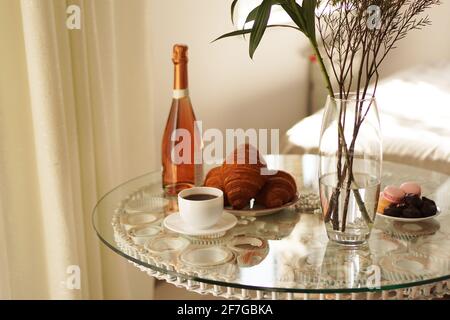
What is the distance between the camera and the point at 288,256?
0.96m

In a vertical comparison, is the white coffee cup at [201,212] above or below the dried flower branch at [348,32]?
below

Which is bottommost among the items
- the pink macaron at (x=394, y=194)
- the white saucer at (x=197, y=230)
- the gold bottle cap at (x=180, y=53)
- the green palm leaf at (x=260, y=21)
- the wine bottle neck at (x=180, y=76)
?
the white saucer at (x=197, y=230)

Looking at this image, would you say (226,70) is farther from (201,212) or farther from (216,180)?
(201,212)

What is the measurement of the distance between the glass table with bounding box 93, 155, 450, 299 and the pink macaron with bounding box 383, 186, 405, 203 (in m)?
0.05

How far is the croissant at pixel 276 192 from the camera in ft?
3.63

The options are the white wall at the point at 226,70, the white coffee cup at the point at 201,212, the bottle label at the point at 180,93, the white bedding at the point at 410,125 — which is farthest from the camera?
the white wall at the point at 226,70

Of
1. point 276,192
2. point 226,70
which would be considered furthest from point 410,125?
point 276,192

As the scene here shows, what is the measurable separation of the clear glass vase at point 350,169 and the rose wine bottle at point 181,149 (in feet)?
1.16

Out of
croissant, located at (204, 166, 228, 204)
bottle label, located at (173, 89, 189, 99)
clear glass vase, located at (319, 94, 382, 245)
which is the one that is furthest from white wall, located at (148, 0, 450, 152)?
clear glass vase, located at (319, 94, 382, 245)

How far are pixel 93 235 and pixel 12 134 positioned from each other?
0.36 meters

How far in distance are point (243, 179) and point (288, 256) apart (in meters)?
0.20

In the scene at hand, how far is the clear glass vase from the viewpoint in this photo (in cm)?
94

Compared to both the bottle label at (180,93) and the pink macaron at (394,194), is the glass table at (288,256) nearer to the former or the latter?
the pink macaron at (394,194)

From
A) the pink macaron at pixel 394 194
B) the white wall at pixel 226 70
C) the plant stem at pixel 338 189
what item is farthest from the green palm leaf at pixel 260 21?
the white wall at pixel 226 70
